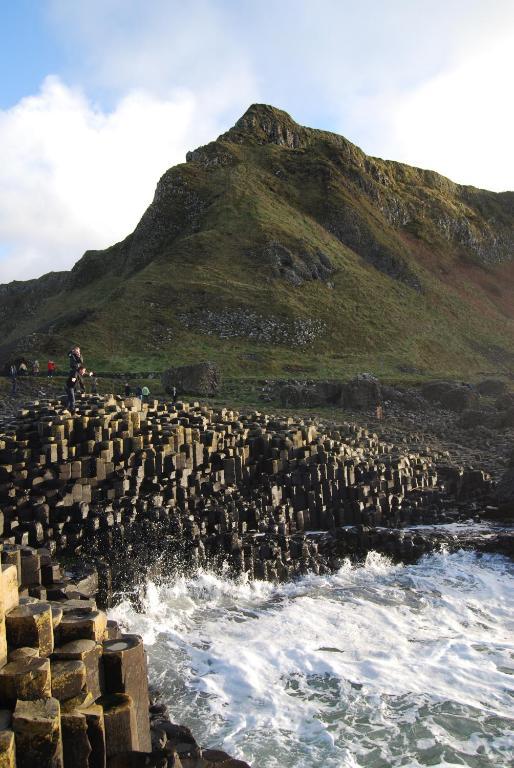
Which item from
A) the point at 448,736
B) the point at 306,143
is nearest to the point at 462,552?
the point at 448,736

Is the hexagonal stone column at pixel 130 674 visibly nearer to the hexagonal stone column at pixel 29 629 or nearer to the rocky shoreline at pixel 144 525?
the rocky shoreline at pixel 144 525

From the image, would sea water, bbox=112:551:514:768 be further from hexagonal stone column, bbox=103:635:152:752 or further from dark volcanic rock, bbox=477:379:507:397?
dark volcanic rock, bbox=477:379:507:397

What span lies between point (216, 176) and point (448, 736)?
72203 mm

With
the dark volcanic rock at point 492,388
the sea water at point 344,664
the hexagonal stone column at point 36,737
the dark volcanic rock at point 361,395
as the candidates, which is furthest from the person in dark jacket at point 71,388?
the dark volcanic rock at point 492,388

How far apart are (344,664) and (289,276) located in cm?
5104

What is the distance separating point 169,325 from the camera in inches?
1966

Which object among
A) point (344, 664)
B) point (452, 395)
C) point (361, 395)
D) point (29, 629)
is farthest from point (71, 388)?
point (452, 395)

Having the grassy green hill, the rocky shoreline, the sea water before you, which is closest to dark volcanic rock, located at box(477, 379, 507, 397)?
the grassy green hill

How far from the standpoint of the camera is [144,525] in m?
13.7

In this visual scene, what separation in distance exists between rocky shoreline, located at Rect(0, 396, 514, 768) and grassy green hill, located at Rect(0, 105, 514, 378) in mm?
24103

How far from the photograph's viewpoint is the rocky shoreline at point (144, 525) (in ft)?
19.2

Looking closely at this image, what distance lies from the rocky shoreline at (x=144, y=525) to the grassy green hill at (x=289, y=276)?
79.1 feet

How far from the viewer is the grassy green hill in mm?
48812

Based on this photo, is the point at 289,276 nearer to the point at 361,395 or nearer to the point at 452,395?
the point at 452,395
